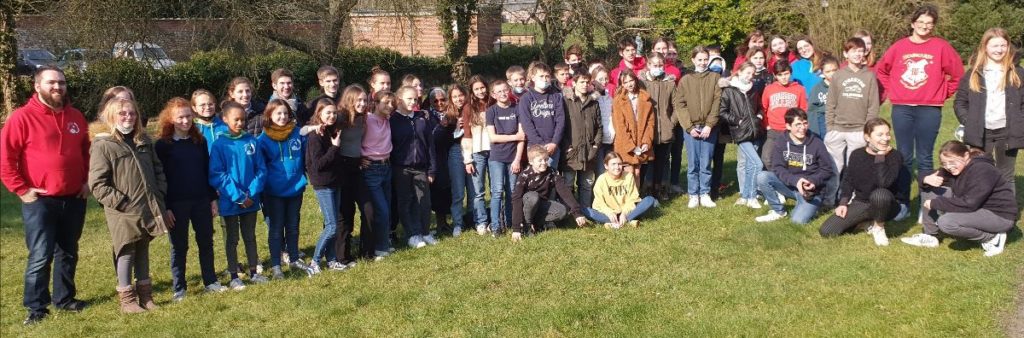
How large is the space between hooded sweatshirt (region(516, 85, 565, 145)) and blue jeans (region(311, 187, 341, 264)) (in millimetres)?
1924

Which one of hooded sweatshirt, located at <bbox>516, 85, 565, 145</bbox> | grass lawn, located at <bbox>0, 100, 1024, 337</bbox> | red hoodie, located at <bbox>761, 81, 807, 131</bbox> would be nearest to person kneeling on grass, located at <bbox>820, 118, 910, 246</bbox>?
grass lawn, located at <bbox>0, 100, 1024, 337</bbox>

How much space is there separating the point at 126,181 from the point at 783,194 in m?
5.78

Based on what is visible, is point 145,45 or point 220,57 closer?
point 145,45

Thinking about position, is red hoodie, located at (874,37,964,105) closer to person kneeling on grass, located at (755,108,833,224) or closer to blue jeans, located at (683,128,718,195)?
person kneeling on grass, located at (755,108,833,224)

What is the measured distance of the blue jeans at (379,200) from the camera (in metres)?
6.81

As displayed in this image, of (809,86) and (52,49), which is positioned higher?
(52,49)

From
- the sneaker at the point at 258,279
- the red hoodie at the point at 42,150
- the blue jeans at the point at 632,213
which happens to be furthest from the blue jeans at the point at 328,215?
the blue jeans at the point at 632,213

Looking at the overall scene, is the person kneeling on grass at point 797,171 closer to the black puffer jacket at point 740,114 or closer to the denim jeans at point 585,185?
the black puffer jacket at point 740,114

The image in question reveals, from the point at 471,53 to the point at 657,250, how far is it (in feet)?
82.0

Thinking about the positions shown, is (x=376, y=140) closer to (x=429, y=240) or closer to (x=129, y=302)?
(x=429, y=240)

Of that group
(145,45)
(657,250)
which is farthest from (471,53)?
(657,250)

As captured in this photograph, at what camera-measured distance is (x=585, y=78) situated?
7723 millimetres

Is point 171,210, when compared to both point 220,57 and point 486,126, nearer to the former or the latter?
point 486,126

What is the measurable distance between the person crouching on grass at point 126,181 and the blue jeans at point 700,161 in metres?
5.14
